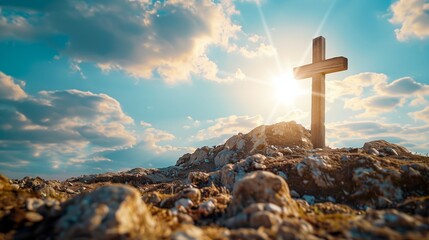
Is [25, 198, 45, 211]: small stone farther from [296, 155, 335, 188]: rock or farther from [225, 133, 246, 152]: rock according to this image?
[225, 133, 246, 152]: rock

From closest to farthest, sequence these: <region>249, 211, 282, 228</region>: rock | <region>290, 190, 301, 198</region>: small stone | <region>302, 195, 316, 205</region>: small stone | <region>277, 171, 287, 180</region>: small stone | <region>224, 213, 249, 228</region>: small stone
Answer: <region>249, 211, 282, 228</region>: rock → <region>224, 213, 249, 228</region>: small stone → <region>302, 195, 316, 205</region>: small stone → <region>290, 190, 301, 198</region>: small stone → <region>277, 171, 287, 180</region>: small stone

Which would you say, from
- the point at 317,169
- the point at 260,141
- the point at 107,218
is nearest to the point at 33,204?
the point at 107,218

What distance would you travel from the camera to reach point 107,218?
365 centimetres

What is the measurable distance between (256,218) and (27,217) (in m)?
3.66

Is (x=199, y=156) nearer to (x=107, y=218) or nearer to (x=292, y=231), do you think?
(x=107, y=218)

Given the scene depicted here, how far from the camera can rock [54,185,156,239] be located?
348cm

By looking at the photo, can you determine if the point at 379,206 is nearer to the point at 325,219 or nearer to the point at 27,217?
the point at 325,219

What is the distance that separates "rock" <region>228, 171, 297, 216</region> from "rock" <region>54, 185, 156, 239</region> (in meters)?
1.81

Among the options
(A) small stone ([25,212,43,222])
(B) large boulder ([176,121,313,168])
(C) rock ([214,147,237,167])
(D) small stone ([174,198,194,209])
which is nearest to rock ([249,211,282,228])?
(D) small stone ([174,198,194,209])

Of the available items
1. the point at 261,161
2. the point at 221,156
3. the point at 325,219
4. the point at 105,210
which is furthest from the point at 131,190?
the point at 221,156

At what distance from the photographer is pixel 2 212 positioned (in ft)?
16.7

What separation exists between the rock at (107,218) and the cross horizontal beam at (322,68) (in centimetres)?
1487

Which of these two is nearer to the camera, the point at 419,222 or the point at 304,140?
the point at 419,222

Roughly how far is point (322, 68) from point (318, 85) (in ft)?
3.28
